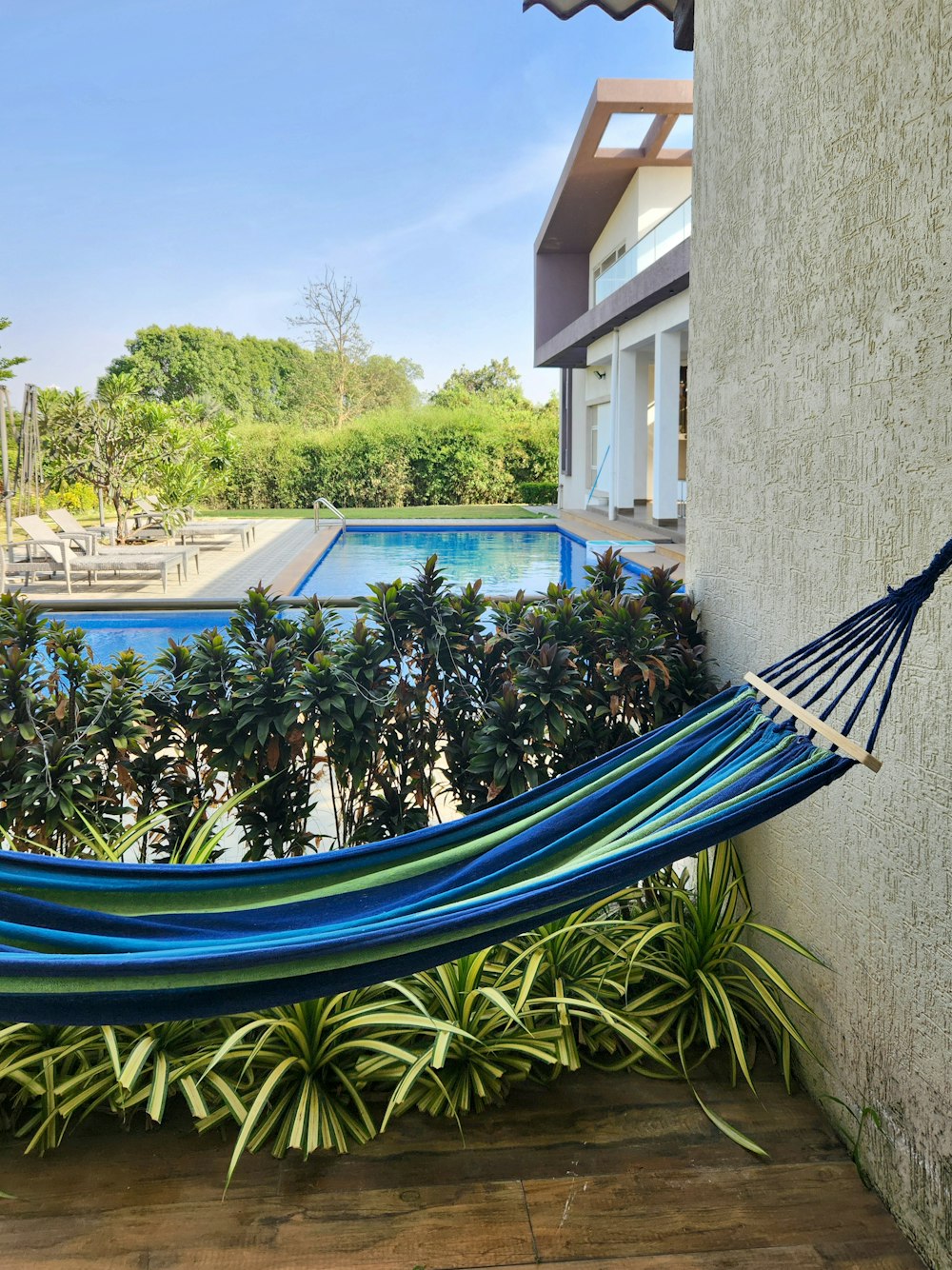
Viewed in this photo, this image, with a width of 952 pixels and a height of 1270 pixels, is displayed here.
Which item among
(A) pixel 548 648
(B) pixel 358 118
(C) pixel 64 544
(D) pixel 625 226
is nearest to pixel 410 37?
(B) pixel 358 118

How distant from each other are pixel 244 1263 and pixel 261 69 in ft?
176

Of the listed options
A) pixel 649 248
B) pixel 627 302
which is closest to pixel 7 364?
pixel 627 302

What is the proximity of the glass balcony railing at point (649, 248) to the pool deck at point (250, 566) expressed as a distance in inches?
119

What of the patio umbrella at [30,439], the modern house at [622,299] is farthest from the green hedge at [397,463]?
the patio umbrella at [30,439]

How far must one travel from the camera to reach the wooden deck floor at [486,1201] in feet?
4.90

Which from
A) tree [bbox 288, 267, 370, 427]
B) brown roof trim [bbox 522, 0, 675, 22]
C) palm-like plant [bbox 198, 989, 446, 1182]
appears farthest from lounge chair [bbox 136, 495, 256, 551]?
tree [bbox 288, 267, 370, 427]

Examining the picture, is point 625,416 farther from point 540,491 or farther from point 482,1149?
point 482,1149

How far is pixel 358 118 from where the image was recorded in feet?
156

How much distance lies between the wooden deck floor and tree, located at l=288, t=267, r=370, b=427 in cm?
3162

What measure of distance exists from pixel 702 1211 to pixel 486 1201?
1.13ft

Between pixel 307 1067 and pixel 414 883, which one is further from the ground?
pixel 414 883

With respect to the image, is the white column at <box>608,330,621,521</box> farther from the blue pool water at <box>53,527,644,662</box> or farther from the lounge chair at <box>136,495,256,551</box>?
the lounge chair at <box>136,495,256,551</box>

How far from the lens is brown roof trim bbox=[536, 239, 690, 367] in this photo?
382 inches

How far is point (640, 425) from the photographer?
13.6 metres
